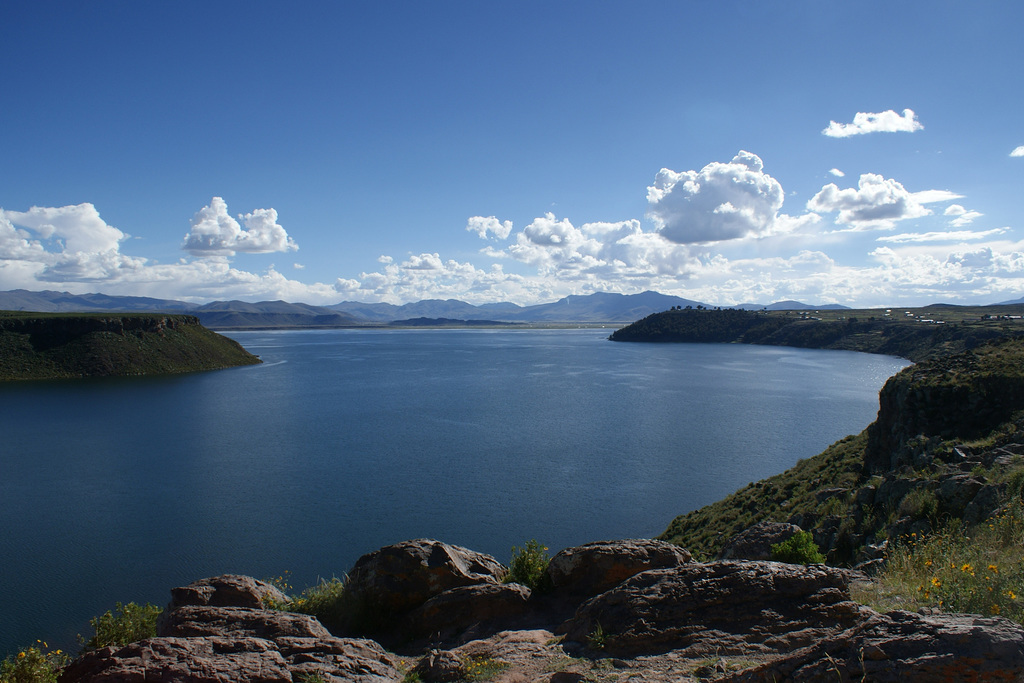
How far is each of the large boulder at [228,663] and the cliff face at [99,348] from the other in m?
138

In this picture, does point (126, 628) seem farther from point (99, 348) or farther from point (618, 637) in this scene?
point (99, 348)

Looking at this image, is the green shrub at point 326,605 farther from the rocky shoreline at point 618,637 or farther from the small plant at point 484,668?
the small plant at point 484,668

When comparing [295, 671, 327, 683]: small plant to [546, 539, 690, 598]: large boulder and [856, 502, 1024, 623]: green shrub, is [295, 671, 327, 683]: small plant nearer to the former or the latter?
[546, 539, 690, 598]: large boulder

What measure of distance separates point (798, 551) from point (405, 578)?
1000 cm

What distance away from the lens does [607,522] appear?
1417 inches

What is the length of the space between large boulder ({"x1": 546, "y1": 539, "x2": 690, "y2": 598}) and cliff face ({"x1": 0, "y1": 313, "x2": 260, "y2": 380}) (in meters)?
138

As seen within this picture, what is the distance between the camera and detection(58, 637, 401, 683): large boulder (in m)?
8.16

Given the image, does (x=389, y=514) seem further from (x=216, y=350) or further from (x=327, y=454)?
(x=216, y=350)

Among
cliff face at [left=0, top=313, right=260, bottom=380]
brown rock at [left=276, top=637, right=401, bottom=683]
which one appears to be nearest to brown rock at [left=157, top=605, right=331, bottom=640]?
brown rock at [left=276, top=637, right=401, bottom=683]

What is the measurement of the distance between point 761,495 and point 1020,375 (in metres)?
14.3

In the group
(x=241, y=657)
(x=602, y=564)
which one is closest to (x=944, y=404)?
(x=602, y=564)

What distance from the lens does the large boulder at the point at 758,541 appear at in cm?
1719

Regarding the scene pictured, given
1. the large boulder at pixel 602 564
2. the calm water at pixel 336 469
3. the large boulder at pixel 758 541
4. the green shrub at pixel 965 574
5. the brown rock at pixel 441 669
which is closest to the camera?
the green shrub at pixel 965 574

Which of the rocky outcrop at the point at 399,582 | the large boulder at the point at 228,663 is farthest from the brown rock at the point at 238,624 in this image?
the rocky outcrop at the point at 399,582
